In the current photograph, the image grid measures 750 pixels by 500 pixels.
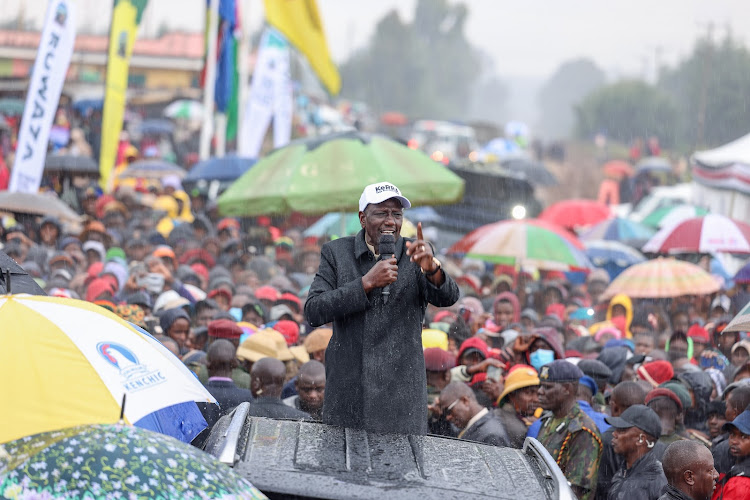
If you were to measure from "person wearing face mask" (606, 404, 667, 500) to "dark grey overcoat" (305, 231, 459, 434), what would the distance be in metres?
1.45

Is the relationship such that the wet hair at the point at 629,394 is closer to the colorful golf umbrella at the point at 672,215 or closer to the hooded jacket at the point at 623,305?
the hooded jacket at the point at 623,305

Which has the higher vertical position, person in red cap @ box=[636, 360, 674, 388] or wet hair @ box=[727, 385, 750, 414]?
wet hair @ box=[727, 385, 750, 414]

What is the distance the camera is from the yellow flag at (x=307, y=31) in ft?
42.2

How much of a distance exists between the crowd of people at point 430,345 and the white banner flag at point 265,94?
16.5 ft

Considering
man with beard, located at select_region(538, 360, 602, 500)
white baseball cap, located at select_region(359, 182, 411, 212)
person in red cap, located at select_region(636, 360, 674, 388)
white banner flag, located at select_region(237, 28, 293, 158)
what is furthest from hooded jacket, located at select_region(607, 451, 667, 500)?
white banner flag, located at select_region(237, 28, 293, 158)

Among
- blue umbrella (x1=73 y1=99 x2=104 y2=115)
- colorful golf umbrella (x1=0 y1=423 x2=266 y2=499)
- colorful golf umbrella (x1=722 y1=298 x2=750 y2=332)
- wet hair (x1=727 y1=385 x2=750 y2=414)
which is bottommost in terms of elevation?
wet hair (x1=727 y1=385 x2=750 y2=414)

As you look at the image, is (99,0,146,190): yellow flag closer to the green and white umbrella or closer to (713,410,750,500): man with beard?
(713,410,750,500): man with beard

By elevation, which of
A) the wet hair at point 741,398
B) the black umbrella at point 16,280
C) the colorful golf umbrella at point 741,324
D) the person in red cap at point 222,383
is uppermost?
the black umbrella at point 16,280

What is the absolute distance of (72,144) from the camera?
96.1 feet

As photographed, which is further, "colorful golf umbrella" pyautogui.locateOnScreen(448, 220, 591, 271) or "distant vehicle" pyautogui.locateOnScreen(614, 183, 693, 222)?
"distant vehicle" pyautogui.locateOnScreen(614, 183, 693, 222)

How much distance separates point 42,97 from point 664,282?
7092 millimetres

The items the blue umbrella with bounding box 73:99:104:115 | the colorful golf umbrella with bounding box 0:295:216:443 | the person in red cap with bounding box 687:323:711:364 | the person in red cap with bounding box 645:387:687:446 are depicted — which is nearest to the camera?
the colorful golf umbrella with bounding box 0:295:216:443

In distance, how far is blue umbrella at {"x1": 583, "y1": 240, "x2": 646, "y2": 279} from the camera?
14.9 m

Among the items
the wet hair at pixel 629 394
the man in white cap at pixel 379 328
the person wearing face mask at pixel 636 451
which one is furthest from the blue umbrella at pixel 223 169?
the man in white cap at pixel 379 328
